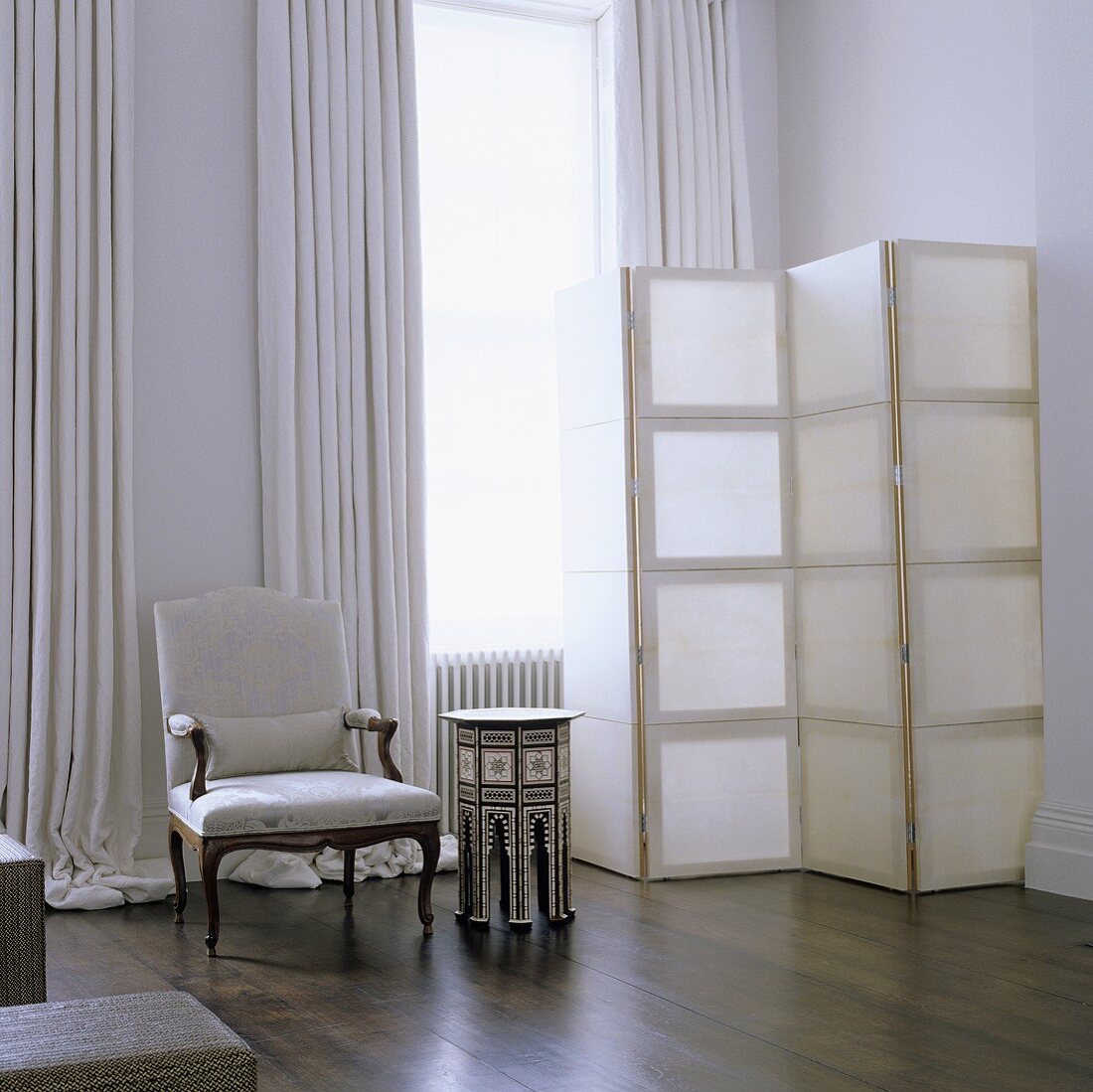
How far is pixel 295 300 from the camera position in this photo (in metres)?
5.16

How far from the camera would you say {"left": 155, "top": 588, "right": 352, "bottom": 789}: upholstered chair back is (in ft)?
15.0

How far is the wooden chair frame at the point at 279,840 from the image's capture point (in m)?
3.95

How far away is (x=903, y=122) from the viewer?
216 inches

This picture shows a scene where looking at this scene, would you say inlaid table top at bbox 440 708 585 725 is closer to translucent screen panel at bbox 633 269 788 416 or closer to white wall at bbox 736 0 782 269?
translucent screen panel at bbox 633 269 788 416

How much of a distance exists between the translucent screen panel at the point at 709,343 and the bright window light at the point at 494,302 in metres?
0.97

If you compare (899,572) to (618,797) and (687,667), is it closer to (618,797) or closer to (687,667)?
(687,667)

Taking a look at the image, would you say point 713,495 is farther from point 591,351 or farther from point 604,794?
point 604,794

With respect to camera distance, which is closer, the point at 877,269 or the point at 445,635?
the point at 877,269

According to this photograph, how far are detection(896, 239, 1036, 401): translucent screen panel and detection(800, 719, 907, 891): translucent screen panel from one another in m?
1.18

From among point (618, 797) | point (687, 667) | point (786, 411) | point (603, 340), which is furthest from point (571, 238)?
point (618, 797)

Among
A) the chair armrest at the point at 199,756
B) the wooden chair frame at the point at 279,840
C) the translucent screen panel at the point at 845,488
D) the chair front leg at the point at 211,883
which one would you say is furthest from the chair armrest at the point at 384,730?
the translucent screen panel at the point at 845,488

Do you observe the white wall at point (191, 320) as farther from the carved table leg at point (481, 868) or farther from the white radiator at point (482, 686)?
the carved table leg at point (481, 868)

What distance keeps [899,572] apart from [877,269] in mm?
1012

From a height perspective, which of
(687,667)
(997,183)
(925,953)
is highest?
(997,183)
